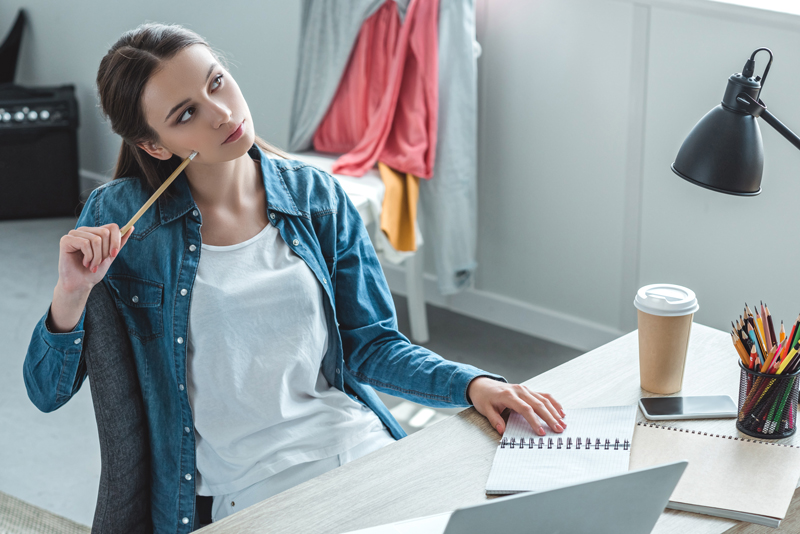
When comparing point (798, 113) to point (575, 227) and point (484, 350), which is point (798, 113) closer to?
point (575, 227)

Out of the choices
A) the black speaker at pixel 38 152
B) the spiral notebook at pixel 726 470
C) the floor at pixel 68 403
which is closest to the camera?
the spiral notebook at pixel 726 470

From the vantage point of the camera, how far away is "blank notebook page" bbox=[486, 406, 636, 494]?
0.98 m

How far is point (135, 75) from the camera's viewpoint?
1174mm

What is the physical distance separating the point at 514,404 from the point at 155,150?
24.0 inches

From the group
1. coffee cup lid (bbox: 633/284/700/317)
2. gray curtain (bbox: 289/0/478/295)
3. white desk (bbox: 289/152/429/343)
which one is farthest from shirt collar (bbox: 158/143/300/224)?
gray curtain (bbox: 289/0/478/295)

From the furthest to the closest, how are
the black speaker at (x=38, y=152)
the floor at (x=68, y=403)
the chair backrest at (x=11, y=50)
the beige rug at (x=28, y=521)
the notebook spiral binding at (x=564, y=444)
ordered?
the chair backrest at (x=11, y=50) < the black speaker at (x=38, y=152) < the floor at (x=68, y=403) < the beige rug at (x=28, y=521) < the notebook spiral binding at (x=564, y=444)

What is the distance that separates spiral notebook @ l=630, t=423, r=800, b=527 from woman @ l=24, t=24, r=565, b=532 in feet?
0.51

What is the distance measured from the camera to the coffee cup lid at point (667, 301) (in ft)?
3.69

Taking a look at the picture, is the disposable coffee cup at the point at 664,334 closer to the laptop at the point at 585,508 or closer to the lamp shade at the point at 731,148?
the lamp shade at the point at 731,148

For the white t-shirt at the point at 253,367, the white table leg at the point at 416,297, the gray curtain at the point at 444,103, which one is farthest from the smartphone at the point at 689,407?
the white table leg at the point at 416,297

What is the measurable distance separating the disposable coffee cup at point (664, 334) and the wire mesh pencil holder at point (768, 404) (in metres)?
0.11

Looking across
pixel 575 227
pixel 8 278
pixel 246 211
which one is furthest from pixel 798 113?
pixel 8 278

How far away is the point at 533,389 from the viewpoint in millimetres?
1179

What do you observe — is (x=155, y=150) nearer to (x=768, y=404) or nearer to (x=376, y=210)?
(x=768, y=404)
